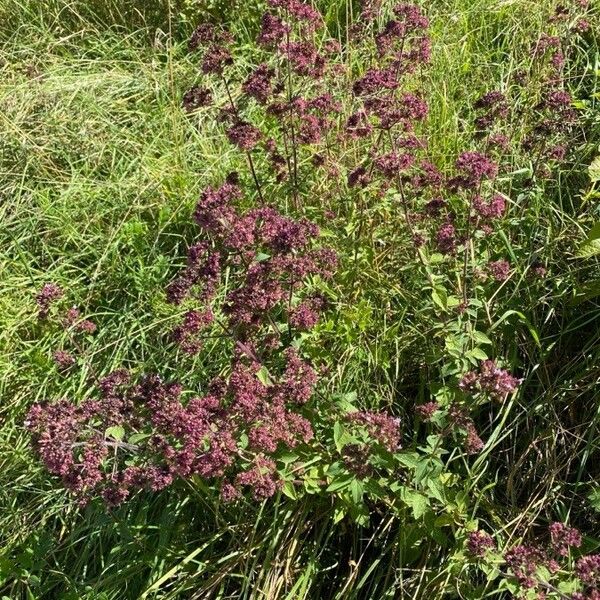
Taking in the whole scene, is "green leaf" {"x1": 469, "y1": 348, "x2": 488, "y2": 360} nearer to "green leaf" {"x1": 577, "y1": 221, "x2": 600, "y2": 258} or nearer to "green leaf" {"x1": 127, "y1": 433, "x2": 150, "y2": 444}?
"green leaf" {"x1": 577, "y1": 221, "x2": 600, "y2": 258}

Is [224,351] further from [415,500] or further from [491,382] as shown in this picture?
[491,382]

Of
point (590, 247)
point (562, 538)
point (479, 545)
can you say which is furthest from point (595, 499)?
point (590, 247)

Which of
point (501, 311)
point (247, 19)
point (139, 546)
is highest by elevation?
point (247, 19)

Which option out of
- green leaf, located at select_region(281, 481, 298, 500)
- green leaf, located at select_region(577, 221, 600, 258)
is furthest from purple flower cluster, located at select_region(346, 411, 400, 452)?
green leaf, located at select_region(577, 221, 600, 258)

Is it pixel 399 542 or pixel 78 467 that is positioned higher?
pixel 78 467

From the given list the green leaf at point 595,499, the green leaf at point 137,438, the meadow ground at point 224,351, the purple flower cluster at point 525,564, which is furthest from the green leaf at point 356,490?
the green leaf at point 595,499

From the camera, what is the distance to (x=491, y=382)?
81.0 inches

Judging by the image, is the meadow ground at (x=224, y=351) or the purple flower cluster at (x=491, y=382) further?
the meadow ground at (x=224, y=351)

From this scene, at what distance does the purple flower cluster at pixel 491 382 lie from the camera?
6.70ft

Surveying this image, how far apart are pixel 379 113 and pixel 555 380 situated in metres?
1.05

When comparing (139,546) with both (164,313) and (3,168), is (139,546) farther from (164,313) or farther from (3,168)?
(3,168)

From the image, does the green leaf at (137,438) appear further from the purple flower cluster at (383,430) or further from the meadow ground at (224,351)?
the purple flower cluster at (383,430)

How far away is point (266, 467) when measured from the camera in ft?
7.02

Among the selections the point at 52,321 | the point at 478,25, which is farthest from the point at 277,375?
the point at 478,25
